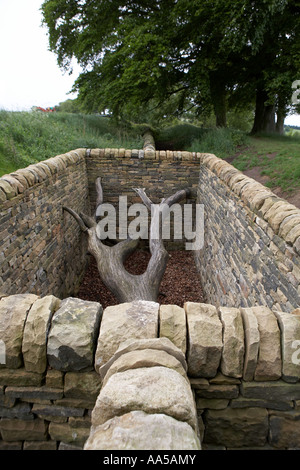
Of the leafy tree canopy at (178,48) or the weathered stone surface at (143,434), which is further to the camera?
the leafy tree canopy at (178,48)

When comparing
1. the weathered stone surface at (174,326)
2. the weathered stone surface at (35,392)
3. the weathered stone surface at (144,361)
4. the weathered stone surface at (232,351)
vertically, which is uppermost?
the weathered stone surface at (144,361)

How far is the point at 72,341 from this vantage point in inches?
64.9

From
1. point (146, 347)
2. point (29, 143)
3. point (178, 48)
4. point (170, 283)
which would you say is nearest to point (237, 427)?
point (146, 347)

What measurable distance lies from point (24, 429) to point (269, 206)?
272 centimetres

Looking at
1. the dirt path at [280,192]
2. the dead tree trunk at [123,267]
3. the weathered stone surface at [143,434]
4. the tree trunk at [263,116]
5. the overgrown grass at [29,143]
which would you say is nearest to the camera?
the weathered stone surface at [143,434]

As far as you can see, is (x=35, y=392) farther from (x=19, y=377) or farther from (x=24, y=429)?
(x=24, y=429)

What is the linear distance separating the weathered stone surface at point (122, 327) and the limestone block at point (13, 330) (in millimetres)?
486

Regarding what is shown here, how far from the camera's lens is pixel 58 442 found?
1.92m

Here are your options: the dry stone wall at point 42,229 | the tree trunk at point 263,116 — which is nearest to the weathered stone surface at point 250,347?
the dry stone wall at point 42,229

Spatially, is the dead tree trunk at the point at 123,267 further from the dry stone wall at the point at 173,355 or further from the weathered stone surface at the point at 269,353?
the weathered stone surface at the point at 269,353

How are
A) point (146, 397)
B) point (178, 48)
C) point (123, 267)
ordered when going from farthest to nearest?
point (178, 48) → point (123, 267) → point (146, 397)

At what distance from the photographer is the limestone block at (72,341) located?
5.41ft
